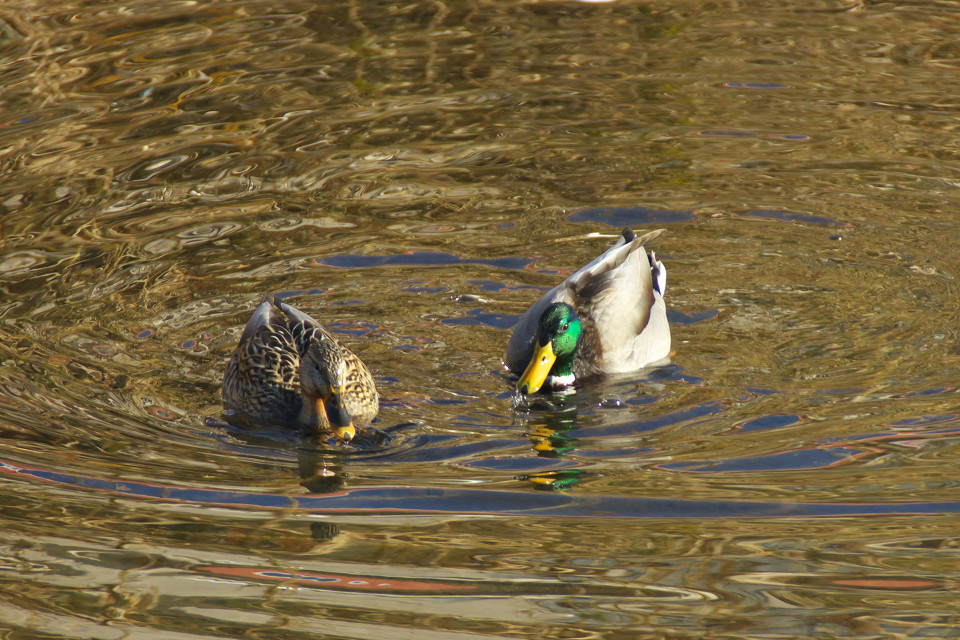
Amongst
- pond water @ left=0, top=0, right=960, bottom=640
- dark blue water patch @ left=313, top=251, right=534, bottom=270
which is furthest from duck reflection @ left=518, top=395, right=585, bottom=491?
dark blue water patch @ left=313, top=251, right=534, bottom=270

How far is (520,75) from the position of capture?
11469 mm

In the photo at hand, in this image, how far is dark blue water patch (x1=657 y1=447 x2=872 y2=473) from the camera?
560 centimetres

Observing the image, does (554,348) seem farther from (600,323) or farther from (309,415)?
(309,415)

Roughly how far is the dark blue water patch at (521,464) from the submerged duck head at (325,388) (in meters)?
0.73

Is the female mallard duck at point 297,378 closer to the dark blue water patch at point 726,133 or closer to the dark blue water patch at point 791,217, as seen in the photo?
the dark blue water patch at point 791,217

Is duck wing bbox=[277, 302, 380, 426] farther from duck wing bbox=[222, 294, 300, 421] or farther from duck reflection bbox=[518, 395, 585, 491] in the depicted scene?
duck reflection bbox=[518, 395, 585, 491]

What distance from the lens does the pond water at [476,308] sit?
179 inches

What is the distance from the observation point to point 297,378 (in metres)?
6.67

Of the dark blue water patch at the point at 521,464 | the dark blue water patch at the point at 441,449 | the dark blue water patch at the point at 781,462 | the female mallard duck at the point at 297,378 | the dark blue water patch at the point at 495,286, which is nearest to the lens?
the dark blue water patch at the point at 781,462

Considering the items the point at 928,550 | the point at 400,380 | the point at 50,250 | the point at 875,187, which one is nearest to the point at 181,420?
the point at 400,380

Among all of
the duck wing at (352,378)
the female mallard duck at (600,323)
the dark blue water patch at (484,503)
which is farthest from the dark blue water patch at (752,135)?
the dark blue water patch at (484,503)

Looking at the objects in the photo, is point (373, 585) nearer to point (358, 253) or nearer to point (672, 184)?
point (358, 253)

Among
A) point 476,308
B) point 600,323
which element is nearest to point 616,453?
point 600,323

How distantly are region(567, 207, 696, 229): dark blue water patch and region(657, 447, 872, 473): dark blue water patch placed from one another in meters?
3.49
